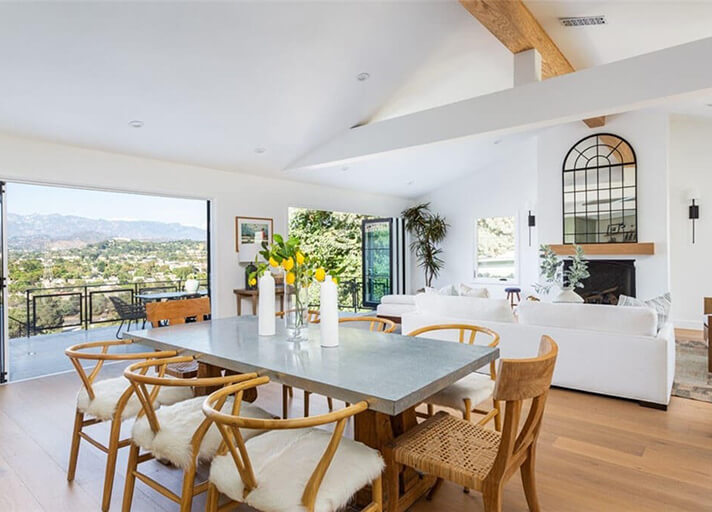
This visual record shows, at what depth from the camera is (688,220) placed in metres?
6.67

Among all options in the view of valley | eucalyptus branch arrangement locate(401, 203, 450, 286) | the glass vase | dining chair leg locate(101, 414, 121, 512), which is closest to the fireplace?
eucalyptus branch arrangement locate(401, 203, 450, 286)

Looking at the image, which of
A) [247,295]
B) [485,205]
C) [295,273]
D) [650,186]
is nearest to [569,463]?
[295,273]

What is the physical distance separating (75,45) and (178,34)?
74 cm

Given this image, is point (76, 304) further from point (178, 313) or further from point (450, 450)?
point (450, 450)

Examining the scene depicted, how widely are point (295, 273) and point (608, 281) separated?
6.25 m

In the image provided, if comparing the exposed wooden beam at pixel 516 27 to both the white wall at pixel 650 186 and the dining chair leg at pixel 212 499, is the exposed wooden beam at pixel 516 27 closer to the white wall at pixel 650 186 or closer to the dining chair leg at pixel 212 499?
the white wall at pixel 650 186

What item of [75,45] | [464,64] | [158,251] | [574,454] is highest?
[464,64]

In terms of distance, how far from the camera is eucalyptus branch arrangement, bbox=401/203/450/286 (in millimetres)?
9289

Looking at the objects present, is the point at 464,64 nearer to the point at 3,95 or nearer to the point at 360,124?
the point at 360,124

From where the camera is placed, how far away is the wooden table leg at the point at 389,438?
5.95 feet

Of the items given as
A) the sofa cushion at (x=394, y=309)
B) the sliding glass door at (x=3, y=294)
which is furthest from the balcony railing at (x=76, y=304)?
the sofa cushion at (x=394, y=309)

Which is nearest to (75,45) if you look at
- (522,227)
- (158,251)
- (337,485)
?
(337,485)

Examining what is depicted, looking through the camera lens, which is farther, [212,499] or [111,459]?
[111,459]

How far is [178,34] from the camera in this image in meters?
3.41
